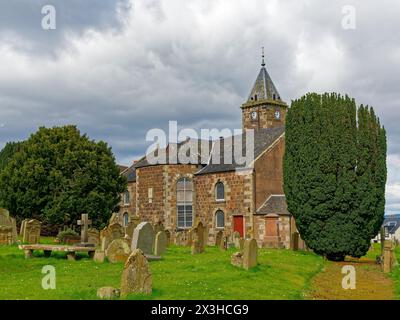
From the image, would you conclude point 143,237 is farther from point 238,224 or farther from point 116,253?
point 238,224

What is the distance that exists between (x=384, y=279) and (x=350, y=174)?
6664 mm

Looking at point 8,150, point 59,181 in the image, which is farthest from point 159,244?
point 8,150

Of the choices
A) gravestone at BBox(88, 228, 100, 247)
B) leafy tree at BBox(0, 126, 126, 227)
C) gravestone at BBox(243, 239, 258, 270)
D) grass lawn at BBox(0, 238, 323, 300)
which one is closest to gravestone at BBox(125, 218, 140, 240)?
gravestone at BBox(88, 228, 100, 247)

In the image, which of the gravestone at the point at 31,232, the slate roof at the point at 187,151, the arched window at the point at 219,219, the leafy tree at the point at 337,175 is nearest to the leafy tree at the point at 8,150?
the slate roof at the point at 187,151

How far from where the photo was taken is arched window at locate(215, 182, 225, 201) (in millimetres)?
44312

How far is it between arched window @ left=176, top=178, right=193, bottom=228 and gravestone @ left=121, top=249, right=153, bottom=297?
32.9 metres

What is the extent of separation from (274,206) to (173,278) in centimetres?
2550

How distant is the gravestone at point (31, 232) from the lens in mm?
28922

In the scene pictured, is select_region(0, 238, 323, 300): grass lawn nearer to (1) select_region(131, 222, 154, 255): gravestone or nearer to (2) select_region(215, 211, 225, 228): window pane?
(1) select_region(131, 222, 154, 255): gravestone

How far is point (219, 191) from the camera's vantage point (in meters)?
44.8

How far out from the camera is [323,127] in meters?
27.3
